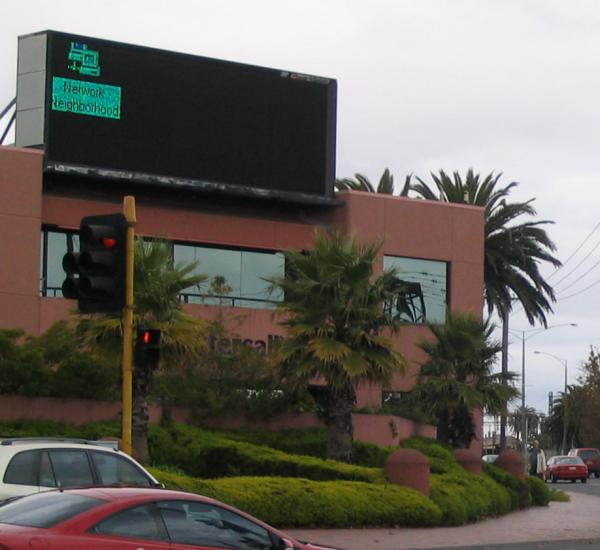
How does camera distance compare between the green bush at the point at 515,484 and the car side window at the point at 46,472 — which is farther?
the green bush at the point at 515,484

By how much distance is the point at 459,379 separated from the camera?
34.2 m

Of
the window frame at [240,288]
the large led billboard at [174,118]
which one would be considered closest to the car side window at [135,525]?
the large led billboard at [174,118]

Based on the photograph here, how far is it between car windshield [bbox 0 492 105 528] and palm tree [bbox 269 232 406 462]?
1726cm

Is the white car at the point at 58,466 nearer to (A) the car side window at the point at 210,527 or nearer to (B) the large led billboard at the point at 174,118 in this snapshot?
(A) the car side window at the point at 210,527

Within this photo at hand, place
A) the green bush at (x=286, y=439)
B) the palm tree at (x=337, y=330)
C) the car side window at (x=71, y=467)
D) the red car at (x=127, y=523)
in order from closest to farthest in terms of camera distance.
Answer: the red car at (x=127, y=523) → the car side window at (x=71, y=467) → the palm tree at (x=337, y=330) → the green bush at (x=286, y=439)

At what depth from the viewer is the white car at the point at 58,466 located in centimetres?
1491

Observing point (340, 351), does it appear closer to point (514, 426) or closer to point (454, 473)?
point (454, 473)

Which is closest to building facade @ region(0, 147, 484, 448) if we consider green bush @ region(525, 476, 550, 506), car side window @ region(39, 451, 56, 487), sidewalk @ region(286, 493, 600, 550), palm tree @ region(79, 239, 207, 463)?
palm tree @ region(79, 239, 207, 463)

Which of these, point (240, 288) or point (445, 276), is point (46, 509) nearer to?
point (240, 288)

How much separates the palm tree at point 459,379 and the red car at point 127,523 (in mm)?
22815

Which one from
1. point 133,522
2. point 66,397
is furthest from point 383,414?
point 133,522

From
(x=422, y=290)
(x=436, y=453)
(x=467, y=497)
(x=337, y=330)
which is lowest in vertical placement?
(x=467, y=497)

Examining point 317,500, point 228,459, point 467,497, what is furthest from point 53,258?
point 317,500

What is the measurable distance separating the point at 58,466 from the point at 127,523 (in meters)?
5.30
